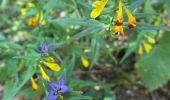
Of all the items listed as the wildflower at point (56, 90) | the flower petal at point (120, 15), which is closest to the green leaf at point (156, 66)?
the wildflower at point (56, 90)

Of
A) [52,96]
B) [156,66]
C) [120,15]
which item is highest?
[120,15]

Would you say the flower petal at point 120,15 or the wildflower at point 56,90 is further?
the wildflower at point 56,90

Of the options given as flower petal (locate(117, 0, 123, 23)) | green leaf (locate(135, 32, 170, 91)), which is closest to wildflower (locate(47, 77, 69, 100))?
flower petal (locate(117, 0, 123, 23))

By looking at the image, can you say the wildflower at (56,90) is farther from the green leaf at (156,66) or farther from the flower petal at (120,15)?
the green leaf at (156,66)

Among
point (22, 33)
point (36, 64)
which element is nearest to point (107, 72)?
point (22, 33)

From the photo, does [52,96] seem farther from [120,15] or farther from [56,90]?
[120,15]

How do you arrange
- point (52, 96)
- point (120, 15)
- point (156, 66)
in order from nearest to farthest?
point (120, 15)
point (52, 96)
point (156, 66)

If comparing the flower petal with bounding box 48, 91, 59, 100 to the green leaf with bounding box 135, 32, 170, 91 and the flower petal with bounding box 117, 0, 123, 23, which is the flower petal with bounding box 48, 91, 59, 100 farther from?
the green leaf with bounding box 135, 32, 170, 91

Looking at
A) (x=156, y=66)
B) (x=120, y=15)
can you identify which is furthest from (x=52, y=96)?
(x=156, y=66)

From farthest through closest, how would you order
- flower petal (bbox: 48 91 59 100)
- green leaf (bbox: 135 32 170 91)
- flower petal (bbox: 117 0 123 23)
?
1. green leaf (bbox: 135 32 170 91)
2. flower petal (bbox: 48 91 59 100)
3. flower petal (bbox: 117 0 123 23)
